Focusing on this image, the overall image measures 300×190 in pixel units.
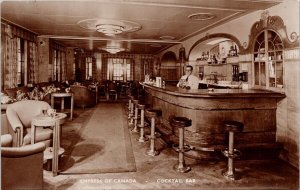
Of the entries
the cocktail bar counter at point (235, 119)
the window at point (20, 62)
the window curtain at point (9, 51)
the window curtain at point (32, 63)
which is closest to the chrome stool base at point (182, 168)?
the cocktail bar counter at point (235, 119)

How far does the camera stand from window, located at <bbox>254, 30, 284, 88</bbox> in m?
4.52

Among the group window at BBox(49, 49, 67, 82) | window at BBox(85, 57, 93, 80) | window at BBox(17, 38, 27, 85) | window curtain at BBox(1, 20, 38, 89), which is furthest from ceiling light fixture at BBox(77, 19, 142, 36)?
window at BBox(85, 57, 93, 80)

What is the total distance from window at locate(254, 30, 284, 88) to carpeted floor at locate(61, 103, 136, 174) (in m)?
3.05

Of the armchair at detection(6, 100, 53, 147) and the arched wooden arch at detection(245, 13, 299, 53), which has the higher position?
the arched wooden arch at detection(245, 13, 299, 53)

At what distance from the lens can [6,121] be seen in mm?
4125

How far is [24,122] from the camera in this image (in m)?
4.21

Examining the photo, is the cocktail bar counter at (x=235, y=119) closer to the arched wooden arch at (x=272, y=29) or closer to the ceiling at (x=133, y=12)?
the arched wooden arch at (x=272, y=29)

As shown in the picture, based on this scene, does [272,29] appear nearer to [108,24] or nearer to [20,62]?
[108,24]

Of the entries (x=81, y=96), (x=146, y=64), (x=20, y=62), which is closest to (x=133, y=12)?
(x=20, y=62)

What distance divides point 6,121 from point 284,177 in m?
4.52

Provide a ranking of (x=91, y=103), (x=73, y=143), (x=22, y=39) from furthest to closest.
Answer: (x=91, y=103) < (x=22, y=39) < (x=73, y=143)

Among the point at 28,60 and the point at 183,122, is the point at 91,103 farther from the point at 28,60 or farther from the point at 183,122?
the point at 183,122

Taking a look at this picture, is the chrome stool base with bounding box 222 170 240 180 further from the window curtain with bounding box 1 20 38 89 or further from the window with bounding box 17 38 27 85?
the window with bounding box 17 38 27 85

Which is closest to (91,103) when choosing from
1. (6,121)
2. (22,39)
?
(22,39)
